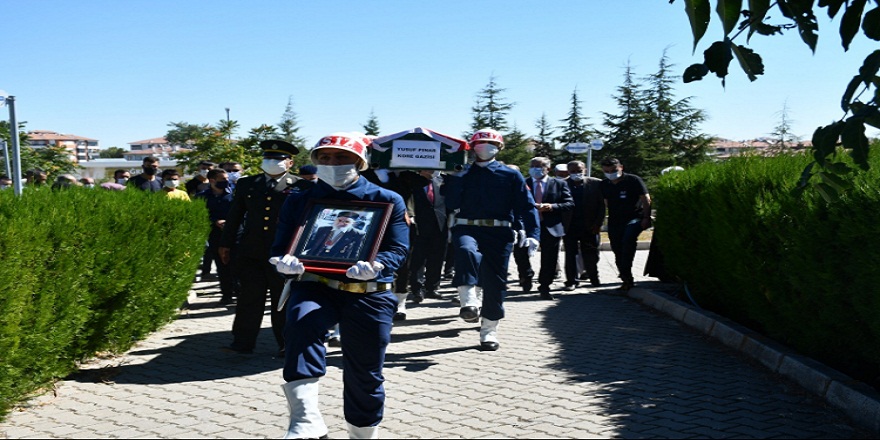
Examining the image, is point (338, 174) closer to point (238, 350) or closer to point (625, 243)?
point (238, 350)

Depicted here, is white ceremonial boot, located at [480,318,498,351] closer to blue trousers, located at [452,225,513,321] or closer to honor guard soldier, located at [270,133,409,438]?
blue trousers, located at [452,225,513,321]

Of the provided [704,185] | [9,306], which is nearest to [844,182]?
[9,306]

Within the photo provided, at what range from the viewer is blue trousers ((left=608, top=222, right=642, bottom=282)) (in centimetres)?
1262

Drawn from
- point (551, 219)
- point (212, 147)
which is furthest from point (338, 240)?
point (212, 147)

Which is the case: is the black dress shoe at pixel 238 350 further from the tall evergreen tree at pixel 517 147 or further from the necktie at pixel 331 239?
the tall evergreen tree at pixel 517 147

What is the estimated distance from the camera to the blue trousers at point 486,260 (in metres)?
8.78

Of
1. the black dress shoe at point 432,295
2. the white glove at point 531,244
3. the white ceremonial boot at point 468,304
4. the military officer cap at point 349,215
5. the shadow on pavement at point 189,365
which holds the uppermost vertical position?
the military officer cap at point 349,215

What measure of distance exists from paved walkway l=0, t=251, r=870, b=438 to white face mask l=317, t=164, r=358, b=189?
5.00 ft

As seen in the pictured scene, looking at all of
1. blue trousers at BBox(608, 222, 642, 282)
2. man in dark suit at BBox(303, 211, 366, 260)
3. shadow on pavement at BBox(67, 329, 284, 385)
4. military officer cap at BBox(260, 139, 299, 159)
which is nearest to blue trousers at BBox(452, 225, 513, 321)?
military officer cap at BBox(260, 139, 299, 159)

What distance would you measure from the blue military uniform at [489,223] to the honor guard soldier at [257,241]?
178 centimetres

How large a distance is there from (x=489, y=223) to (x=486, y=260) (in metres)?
0.37

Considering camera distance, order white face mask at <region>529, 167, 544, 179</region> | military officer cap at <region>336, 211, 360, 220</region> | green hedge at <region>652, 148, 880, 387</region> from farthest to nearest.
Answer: white face mask at <region>529, 167, 544, 179</region>
green hedge at <region>652, 148, 880, 387</region>
military officer cap at <region>336, 211, 360, 220</region>

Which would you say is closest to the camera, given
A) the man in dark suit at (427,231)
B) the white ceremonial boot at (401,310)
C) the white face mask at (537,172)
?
the white ceremonial boot at (401,310)

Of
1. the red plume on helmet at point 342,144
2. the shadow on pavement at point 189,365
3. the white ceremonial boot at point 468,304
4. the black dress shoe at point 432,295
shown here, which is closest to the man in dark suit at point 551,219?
the black dress shoe at point 432,295
